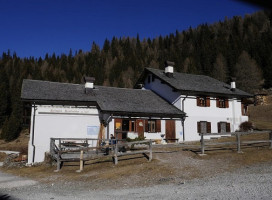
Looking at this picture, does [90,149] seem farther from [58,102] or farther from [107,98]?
[107,98]

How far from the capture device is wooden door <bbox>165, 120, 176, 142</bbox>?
27.5m

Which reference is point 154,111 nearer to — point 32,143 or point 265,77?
point 32,143

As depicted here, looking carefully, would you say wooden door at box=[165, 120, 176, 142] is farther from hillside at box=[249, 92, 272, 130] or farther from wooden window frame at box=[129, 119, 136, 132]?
hillside at box=[249, 92, 272, 130]

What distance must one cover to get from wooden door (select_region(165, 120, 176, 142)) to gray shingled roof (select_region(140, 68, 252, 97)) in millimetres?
3708

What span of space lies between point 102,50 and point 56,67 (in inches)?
1025

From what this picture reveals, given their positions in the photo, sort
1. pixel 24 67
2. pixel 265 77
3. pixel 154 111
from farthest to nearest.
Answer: pixel 24 67, pixel 265 77, pixel 154 111

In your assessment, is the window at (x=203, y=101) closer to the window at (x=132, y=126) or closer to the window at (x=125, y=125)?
the window at (x=132, y=126)

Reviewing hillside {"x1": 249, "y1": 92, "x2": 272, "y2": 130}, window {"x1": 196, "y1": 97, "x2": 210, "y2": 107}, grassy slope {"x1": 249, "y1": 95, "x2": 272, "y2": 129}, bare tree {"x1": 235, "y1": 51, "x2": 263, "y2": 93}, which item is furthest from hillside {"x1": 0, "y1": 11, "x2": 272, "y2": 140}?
window {"x1": 196, "y1": 97, "x2": 210, "y2": 107}

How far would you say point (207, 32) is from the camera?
11606cm

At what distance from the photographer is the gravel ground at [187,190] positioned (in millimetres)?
8812

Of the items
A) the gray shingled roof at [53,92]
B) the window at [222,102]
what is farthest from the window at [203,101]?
the gray shingled roof at [53,92]

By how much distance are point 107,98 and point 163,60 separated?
7399 cm

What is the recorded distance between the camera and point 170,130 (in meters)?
27.7

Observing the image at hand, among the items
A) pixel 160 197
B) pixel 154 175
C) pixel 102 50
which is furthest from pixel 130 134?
pixel 102 50
